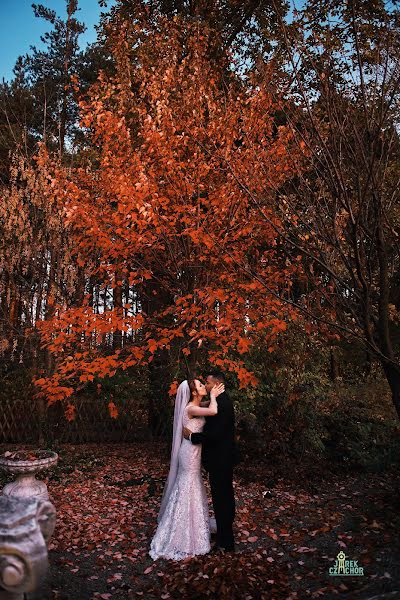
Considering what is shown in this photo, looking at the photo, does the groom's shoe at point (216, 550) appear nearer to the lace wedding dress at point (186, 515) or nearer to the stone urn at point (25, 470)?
the lace wedding dress at point (186, 515)

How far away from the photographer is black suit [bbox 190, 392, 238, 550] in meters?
5.63

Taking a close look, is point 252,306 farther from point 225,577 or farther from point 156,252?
point 225,577

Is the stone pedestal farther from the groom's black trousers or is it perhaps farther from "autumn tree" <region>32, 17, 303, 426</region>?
"autumn tree" <region>32, 17, 303, 426</region>

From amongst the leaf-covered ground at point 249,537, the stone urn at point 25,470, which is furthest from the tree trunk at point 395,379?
the stone urn at point 25,470

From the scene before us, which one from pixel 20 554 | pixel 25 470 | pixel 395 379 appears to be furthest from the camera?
pixel 25 470

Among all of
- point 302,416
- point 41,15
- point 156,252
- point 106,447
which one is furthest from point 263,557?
point 41,15

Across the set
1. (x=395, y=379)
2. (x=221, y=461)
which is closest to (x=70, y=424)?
(x=221, y=461)

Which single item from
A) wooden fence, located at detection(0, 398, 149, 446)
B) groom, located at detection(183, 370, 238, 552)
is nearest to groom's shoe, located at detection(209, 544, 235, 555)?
groom, located at detection(183, 370, 238, 552)

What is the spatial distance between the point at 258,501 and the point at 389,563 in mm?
3025

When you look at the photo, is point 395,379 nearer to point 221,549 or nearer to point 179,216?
point 221,549

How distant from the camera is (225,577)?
491 centimetres

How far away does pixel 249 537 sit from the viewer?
6137 millimetres

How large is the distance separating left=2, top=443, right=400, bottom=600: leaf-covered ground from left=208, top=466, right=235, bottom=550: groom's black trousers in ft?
0.88

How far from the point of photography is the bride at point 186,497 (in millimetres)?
5477
